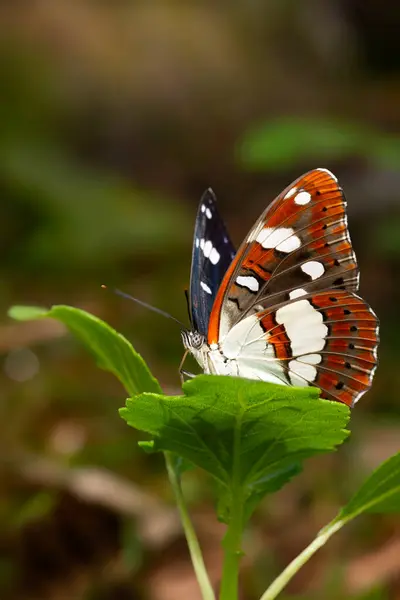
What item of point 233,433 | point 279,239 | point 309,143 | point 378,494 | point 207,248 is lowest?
point 378,494

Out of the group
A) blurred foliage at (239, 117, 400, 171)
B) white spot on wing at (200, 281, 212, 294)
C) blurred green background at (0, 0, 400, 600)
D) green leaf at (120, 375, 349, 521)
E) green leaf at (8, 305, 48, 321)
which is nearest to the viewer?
green leaf at (120, 375, 349, 521)

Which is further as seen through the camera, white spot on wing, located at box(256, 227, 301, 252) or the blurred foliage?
the blurred foliage

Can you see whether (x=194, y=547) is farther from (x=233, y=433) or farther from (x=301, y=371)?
(x=301, y=371)

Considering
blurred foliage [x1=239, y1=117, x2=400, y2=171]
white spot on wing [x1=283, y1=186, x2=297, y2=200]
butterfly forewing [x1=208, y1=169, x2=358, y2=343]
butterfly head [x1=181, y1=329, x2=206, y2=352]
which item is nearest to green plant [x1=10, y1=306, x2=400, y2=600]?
butterfly head [x1=181, y1=329, x2=206, y2=352]

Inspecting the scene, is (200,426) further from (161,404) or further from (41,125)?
(41,125)

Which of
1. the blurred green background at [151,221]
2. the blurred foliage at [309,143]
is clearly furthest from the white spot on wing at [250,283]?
the blurred foliage at [309,143]

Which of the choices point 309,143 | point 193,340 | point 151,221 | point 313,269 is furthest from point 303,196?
point 151,221

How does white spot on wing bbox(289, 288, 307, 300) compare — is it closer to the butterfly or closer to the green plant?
the butterfly
